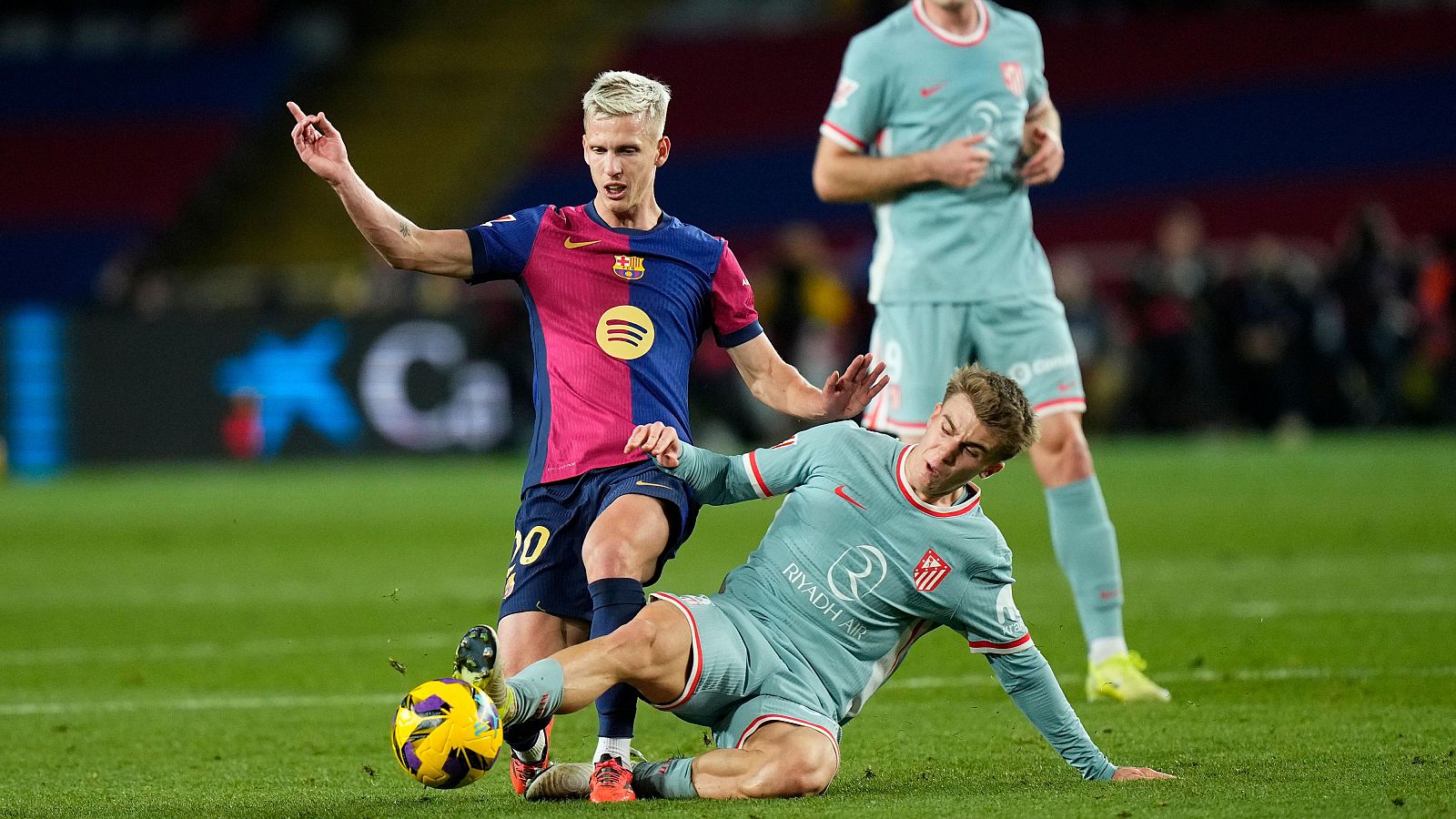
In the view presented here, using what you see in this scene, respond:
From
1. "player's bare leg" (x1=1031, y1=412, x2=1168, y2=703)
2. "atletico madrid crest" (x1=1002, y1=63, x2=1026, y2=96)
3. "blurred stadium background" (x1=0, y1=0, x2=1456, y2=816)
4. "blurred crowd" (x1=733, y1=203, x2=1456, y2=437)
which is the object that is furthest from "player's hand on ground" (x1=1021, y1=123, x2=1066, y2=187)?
"blurred crowd" (x1=733, y1=203, x2=1456, y2=437)

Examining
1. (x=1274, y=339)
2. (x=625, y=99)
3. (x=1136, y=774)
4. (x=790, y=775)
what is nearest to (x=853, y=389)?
(x=625, y=99)

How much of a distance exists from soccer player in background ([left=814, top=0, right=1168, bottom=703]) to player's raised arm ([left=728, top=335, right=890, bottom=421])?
1101 millimetres

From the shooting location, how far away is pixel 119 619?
29.9ft

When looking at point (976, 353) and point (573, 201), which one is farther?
point (573, 201)

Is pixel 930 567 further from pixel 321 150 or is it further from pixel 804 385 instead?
pixel 321 150

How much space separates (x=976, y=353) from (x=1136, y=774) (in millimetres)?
2110

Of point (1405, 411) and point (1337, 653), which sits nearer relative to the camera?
point (1337, 653)

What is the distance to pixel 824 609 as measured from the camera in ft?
16.2

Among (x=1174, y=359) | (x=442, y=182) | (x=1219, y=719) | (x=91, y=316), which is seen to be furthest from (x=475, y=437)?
(x=1219, y=719)

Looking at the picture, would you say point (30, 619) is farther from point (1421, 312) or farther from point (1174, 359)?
point (1421, 312)

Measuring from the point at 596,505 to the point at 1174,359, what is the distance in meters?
14.9

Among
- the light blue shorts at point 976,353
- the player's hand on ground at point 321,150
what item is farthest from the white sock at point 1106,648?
the player's hand on ground at point 321,150

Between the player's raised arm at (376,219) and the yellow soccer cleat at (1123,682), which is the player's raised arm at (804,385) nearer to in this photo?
the player's raised arm at (376,219)

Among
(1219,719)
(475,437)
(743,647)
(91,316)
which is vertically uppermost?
(743,647)
